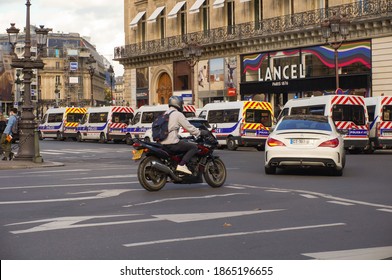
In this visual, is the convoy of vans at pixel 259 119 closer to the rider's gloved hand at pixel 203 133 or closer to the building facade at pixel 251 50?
the building facade at pixel 251 50

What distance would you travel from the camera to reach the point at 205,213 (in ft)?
32.2

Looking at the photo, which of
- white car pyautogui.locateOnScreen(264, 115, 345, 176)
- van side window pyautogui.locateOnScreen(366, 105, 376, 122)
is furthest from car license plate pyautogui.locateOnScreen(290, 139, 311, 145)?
van side window pyautogui.locateOnScreen(366, 105, 376, 122)

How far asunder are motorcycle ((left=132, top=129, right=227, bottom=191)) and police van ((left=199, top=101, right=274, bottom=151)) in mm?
19148

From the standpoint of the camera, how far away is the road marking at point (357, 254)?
6.52 meters

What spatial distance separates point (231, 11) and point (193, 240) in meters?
42.0

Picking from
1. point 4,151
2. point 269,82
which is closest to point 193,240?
point 4,151

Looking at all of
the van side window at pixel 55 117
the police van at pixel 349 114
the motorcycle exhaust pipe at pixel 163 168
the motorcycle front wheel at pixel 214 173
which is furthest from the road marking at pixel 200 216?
the van side window at pixel 55 117

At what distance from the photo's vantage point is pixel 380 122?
1156 inches

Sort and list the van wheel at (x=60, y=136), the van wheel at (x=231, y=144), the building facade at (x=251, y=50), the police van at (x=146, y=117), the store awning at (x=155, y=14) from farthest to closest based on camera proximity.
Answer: the store awning at (x=155, y=14) < the van wheel at (x=60, y=136) < the police van at (x=146, y=117) < the building facade at (x=251, y=50) < the van wheel at (x=231, y=144)

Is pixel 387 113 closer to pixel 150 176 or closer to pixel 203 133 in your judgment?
pixel 203 133

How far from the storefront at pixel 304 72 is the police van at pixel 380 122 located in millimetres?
8877

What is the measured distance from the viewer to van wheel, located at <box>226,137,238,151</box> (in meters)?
33.5

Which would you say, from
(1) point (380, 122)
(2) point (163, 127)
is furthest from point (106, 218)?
(1) point (380, 122)
